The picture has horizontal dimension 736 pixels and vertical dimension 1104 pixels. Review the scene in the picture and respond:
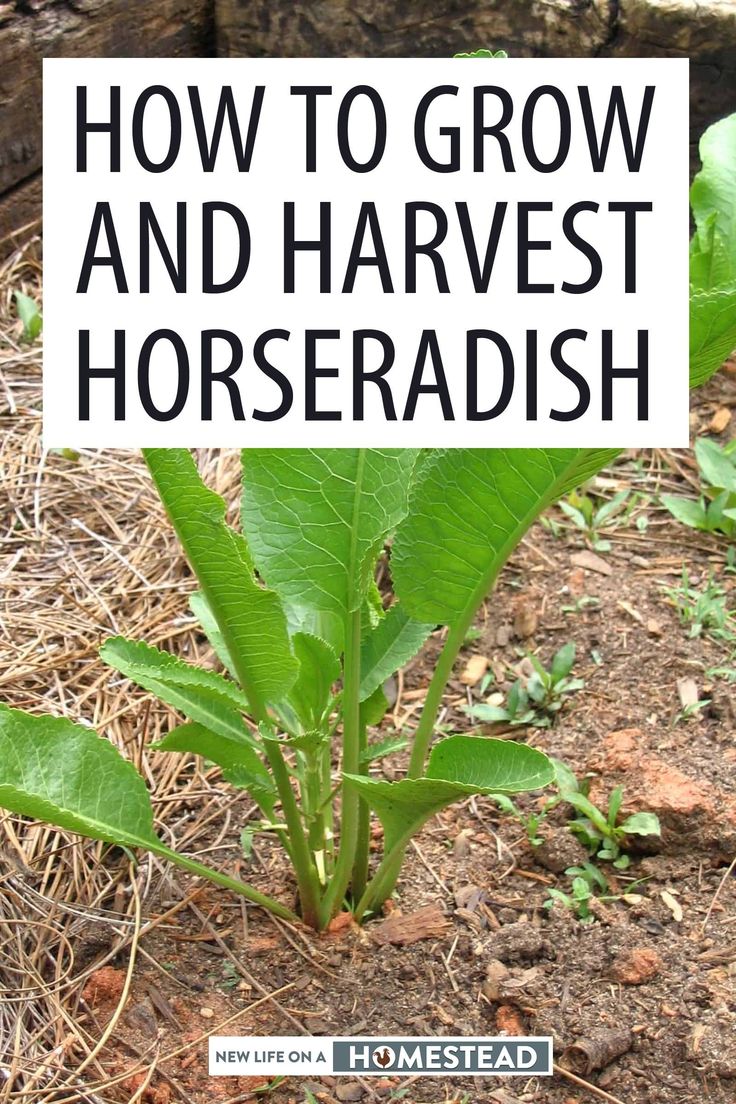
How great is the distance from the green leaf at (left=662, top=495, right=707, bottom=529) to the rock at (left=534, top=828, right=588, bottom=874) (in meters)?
0.69

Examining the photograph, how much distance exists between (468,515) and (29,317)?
1.39m

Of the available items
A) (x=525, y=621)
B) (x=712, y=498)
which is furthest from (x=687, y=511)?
(x=525, y=621)

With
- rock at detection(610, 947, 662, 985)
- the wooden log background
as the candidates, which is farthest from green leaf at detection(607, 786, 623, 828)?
the wooden log background

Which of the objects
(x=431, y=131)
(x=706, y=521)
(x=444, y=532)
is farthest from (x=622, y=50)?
(x=444, y=532)

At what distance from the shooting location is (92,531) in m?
2.01

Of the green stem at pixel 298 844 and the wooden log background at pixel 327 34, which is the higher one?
the wooden log background at pixel 327 34

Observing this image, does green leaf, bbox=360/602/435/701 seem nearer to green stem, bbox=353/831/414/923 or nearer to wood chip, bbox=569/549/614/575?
green stem, bbox=353/831/414/923

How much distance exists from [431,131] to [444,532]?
0.43 m

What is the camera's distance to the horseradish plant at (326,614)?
1.17 meters

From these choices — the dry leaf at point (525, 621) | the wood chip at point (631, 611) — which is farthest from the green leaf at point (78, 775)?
the wood chip at point (631, 611)

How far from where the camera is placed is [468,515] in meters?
1.25

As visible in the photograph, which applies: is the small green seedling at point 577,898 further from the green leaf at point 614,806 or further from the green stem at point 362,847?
the green stem at point 362,847

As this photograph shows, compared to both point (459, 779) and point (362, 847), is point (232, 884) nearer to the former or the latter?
point (362, 847)

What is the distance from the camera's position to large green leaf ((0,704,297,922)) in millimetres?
1266
